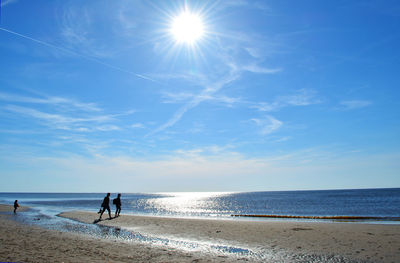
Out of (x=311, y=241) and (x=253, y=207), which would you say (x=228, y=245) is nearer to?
(x=311, y=241)

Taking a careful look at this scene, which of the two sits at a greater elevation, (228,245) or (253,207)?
(228,245)

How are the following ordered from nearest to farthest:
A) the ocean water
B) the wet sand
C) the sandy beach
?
the sandy beach
the wet sand
the ocean water

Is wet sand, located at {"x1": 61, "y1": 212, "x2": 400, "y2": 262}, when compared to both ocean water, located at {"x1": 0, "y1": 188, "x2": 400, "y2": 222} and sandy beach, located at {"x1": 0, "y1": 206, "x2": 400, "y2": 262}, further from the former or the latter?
ocean water, located at {"x1": 0, "y1": 188, "x2": 400, "y2": 222}

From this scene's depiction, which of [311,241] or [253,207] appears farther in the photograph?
[253,207]

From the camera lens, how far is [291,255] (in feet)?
37.6

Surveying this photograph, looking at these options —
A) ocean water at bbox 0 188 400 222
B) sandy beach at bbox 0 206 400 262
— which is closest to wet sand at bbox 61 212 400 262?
sandy beach at bbox 0 206 400 262

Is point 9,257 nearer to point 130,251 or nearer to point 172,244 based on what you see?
point 130,251

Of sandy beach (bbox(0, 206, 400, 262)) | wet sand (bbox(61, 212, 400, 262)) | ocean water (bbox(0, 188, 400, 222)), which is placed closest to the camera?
sandy beach (bbox(0, 206, 400, 262))

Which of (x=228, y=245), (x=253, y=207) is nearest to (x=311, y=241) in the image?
(x=228, y=245)

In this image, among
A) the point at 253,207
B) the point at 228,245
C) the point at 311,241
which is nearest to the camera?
the point at 228,245

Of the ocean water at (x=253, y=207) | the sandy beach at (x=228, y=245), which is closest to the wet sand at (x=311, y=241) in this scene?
the sandy beach at (x=228, y=245)

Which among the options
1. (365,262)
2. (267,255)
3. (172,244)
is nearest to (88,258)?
(172,244)

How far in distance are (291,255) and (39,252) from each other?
1107 centimetres

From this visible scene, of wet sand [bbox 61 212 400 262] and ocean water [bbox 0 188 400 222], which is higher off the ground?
wet sand [bbox 61 212 400 262]
